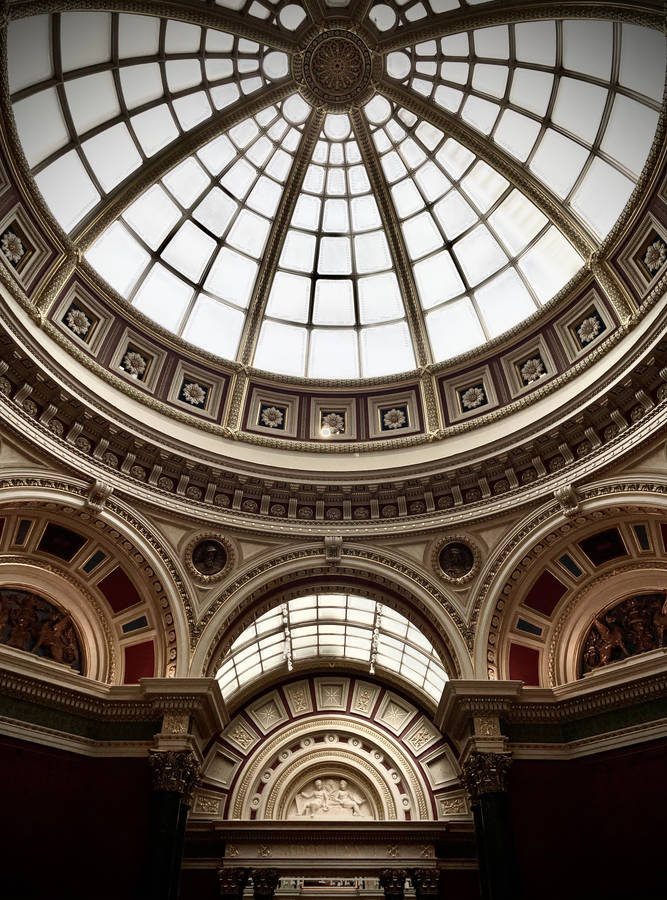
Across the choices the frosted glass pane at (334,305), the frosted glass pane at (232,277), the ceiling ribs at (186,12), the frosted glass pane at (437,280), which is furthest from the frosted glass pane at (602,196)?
the frosted glass pane at (232,277)

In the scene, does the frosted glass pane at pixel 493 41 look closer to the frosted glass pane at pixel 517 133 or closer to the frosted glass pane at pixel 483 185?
the frosted glass pane at pixel 517 133

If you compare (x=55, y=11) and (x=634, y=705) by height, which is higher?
(x=55, y=11)

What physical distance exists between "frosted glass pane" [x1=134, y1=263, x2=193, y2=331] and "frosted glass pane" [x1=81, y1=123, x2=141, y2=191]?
7.02 ft

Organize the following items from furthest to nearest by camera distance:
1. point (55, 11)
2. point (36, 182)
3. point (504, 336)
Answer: point (504, 336)
point (36, 182)
point (55, 11)

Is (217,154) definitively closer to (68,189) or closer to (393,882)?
(68,189)

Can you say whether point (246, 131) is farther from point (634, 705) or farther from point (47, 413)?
point (634, 705)

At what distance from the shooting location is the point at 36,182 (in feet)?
42.3

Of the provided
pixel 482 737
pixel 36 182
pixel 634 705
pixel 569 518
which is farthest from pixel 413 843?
pixel 36 182

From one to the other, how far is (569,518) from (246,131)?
38.8 feet

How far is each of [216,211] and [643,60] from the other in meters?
9.73

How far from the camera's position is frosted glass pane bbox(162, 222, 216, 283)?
16203 mm

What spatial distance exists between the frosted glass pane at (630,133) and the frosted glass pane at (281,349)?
27.6 ft

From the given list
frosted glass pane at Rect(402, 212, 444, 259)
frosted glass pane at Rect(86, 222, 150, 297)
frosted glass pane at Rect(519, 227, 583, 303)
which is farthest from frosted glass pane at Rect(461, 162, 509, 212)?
frosted glass pane at Rect(86, 222, 150, 297)

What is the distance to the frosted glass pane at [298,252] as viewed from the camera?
17531 millimetres
